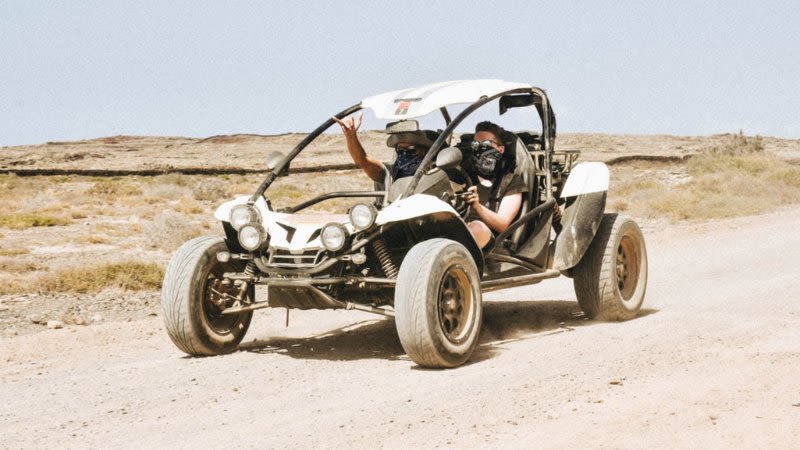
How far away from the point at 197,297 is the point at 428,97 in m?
2.41

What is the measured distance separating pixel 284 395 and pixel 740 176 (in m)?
30.4

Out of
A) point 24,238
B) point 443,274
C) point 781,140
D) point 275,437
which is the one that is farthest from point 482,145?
point 781,140

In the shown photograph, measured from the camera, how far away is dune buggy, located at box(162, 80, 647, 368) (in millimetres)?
7016

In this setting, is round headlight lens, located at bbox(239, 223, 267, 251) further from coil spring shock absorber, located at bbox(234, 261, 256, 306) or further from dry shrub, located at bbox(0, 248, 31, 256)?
dry shrub, located at bbox(0, 248, 31, 256)

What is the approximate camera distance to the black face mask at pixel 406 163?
8.08 meters

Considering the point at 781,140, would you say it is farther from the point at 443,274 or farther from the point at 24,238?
the point at 443,274

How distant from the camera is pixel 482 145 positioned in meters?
8.43

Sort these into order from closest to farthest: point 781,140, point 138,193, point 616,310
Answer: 1. point 616,310
2. point 138,193
3. point 781,140

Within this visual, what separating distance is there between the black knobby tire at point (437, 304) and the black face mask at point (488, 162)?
4.24ft

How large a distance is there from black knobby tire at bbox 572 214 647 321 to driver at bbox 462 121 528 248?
1.12 m

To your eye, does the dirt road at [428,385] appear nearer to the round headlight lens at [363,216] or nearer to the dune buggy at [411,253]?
the dune buggy at [411,253]

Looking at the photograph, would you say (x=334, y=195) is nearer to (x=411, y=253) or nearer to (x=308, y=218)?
(x=308, y=218)

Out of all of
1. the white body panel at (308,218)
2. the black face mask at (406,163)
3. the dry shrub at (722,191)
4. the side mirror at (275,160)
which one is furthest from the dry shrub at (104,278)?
the dry shrub at (722,191)

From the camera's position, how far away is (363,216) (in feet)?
23.1
